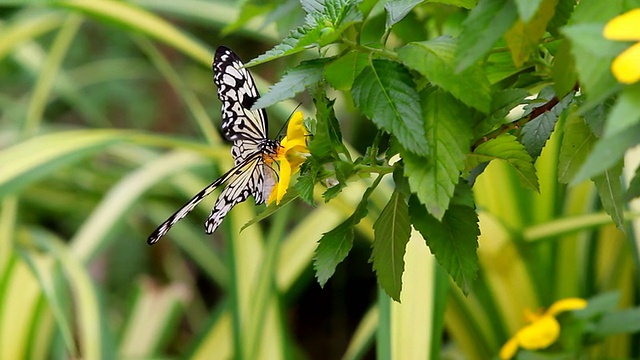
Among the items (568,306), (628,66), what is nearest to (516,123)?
(628,66)

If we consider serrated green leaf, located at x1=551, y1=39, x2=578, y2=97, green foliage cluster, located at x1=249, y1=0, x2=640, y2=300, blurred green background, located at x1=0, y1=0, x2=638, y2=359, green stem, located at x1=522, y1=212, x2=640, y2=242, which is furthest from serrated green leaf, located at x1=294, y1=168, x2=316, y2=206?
green stem, located at x1=522, y1=212, x2=640, y2=242

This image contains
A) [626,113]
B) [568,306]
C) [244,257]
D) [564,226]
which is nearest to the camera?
[626,113]

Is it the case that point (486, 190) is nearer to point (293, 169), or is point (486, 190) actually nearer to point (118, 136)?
point (118, 136)

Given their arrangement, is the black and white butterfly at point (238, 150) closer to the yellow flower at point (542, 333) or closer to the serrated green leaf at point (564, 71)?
the serrated green leaf at point (564, 71)

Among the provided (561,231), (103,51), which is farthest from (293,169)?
(103,51)

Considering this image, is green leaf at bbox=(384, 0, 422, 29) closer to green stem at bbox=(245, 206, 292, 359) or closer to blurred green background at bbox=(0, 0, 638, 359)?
blurred green background at bbox=(0, 0, 638, 359)

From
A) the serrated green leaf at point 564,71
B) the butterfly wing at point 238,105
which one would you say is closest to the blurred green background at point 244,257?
the butterfly wing at point 238,105

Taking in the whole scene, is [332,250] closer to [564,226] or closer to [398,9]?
[398,9]
